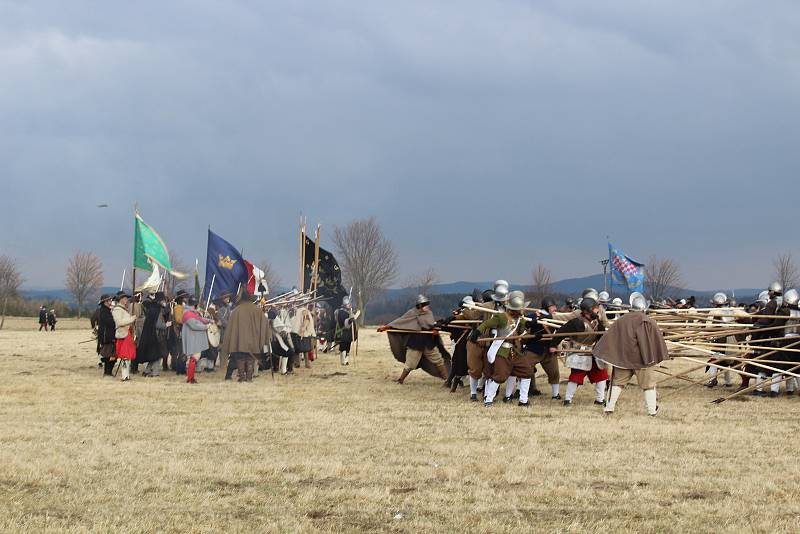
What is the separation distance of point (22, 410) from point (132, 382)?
13.4 ft

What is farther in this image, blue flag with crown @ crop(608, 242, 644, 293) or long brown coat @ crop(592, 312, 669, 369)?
blue flag with crown @ crop(608, 242, 644, 293)

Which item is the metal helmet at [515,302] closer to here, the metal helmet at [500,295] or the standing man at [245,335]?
the metal helmet at [500,295]

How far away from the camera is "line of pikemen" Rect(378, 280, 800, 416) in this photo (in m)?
11.8

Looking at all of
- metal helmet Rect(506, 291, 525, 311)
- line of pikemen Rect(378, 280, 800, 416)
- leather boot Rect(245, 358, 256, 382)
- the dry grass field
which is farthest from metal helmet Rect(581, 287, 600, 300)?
leather boot Rect(245, 358, 256, 382)

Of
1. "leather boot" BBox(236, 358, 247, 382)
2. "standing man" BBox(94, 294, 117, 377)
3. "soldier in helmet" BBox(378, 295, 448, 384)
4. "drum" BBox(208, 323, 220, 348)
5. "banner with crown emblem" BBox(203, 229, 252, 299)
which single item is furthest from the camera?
"banner with crown emblem" BBox(203, 229, 252, 299)

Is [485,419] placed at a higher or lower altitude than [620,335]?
lower

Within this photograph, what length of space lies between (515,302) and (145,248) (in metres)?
9.17

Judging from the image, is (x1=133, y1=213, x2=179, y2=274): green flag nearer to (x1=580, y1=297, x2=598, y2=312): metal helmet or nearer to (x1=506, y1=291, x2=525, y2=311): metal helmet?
(x1=506, y1=291, x2=525, y2=311): metal helmet

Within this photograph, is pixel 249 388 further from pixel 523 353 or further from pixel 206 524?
pixel 206 524

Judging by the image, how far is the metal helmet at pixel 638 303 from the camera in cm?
1200

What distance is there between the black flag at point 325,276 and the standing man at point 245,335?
698 centimetres

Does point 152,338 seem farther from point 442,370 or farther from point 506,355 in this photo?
point 506,355

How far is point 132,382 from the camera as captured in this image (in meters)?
15.7

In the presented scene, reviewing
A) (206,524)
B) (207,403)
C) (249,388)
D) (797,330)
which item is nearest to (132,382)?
(249,388)
